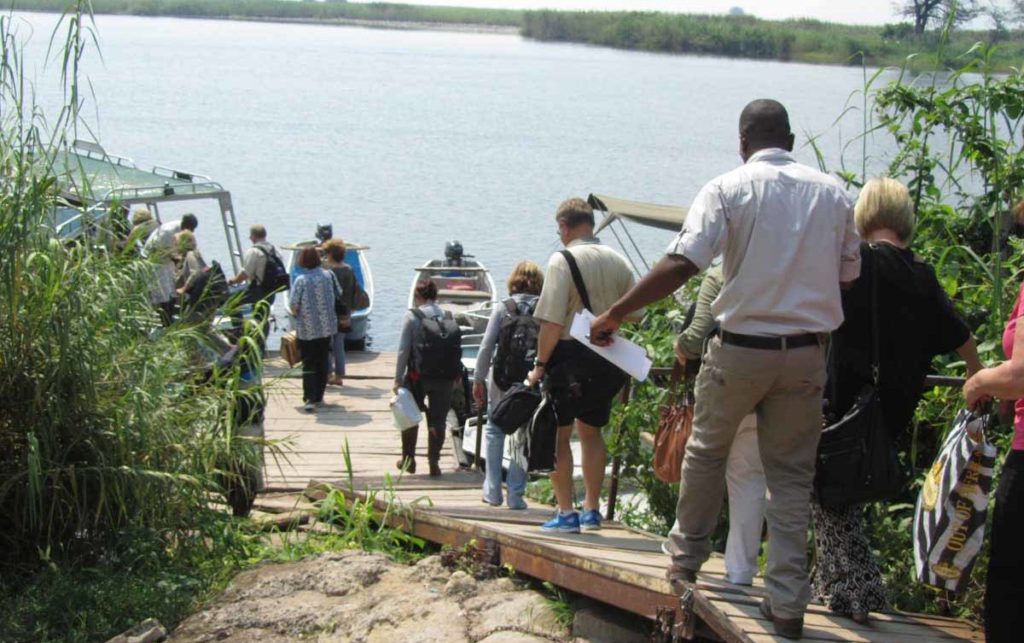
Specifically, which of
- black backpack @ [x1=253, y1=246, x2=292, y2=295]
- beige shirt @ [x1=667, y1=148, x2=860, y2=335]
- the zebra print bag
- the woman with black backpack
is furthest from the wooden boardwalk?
black backpack @ [x1=253, y1=246, x2=292, y2=295]

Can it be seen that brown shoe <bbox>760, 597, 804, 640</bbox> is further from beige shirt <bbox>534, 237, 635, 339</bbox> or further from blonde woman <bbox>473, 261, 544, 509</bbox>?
blonde woman <bbox>473, 261, 544, 509</bbox>

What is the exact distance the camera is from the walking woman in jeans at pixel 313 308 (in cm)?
1259

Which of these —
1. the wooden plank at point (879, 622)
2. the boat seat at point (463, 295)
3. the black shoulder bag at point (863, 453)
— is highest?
the black shoulder bag at point (863, 453)

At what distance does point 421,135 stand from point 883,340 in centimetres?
4748

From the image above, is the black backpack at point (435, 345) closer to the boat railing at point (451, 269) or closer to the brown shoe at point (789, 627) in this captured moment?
the brown shoe at point (789, 627)

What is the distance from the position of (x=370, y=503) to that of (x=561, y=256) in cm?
165

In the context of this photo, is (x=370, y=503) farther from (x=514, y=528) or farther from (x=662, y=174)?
(x=662, y=174)

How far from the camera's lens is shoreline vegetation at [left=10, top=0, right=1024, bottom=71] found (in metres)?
64.4

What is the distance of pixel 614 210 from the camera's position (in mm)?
16531

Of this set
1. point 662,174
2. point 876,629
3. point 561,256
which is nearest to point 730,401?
point 876,629

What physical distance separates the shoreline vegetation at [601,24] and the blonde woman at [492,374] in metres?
29.9

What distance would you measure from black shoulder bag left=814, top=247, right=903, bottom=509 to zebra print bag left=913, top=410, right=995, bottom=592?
17 centimetres

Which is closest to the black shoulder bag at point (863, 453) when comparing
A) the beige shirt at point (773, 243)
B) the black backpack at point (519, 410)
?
the beige shirt at point (773, 243)

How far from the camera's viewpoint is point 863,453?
4.40 metres
